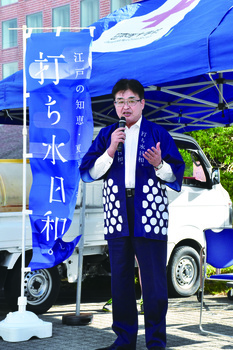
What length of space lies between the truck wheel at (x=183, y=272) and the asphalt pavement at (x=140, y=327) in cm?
13

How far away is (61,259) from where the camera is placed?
6160mm

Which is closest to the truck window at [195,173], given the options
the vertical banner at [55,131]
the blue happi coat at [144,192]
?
the vertical banner at [55,131]

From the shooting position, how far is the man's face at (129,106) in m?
5.11

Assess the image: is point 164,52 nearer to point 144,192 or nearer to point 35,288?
point 144,192

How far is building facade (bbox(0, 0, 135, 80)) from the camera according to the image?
32.8 m

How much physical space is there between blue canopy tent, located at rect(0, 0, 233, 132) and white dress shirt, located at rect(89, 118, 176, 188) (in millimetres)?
1040

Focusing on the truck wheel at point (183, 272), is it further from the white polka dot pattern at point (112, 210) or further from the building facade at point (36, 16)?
the building facade at point (36, 16)

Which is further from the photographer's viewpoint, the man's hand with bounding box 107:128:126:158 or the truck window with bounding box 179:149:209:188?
the truck window with bounding box 179:149:209:188

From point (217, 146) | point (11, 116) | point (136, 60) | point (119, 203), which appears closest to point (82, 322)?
point (119, 203)

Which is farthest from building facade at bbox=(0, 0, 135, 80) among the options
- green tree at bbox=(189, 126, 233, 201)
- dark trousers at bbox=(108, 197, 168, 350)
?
dark trousers at bbox=(108, 197, 168, 350)

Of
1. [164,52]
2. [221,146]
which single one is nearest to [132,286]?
[164,52]

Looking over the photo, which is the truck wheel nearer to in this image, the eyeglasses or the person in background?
the person in background

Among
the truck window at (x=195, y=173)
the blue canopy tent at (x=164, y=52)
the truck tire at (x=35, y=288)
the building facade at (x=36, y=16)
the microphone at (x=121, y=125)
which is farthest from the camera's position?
the building facade at (x=36, y=16)

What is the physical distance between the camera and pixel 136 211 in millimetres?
4996
